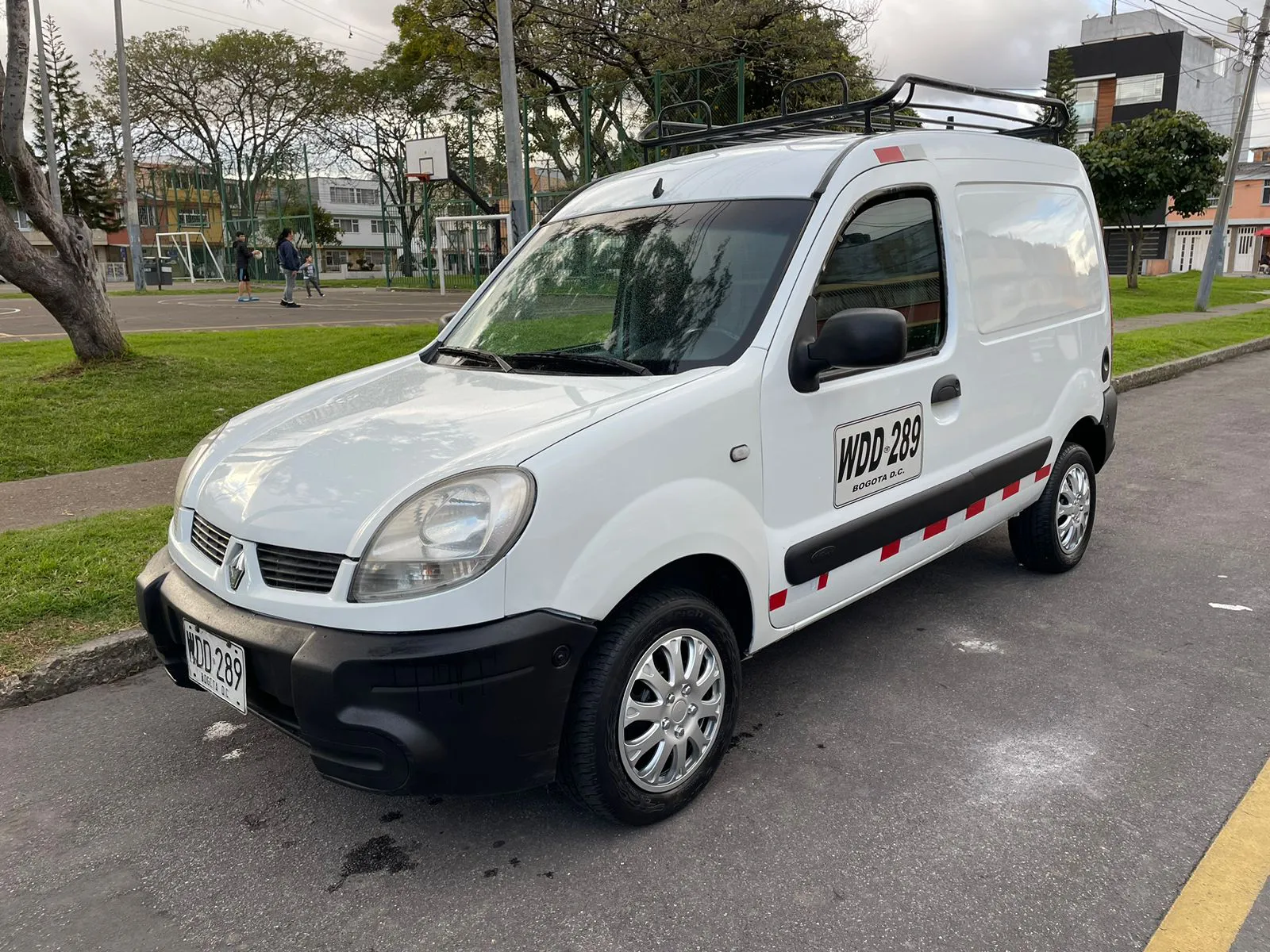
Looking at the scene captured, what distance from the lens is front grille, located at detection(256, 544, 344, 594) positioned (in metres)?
2.37

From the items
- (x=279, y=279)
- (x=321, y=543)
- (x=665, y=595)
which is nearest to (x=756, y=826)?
(x=665, y=595)

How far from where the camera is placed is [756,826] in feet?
8.85

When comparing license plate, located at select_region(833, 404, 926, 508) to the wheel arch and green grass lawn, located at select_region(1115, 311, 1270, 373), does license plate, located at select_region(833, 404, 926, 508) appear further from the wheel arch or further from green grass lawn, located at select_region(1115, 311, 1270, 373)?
green grass lawn, located at select_region(1115, 311, 1270, 373)

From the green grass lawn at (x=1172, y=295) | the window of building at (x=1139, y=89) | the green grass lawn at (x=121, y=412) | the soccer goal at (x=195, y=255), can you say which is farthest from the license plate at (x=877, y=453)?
the window of building at (x=1139, y=89)

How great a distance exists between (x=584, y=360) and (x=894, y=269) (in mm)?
1202

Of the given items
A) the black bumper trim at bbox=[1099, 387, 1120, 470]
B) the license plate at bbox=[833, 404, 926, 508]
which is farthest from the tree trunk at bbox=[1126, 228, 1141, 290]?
the license plate at bbox=[833, 404, 926, 508]

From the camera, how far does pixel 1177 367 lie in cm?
1204

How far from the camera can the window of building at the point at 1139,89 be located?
164ft

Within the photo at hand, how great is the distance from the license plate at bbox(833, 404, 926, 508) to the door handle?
0.37 feet

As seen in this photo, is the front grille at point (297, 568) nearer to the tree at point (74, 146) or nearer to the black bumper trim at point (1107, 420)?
the black bumper trim at point (1107, 420)

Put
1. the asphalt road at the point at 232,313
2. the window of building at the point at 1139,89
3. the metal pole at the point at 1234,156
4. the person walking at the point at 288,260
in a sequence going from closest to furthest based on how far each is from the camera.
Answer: the asphalt road at the point at 232,313
the metal pole at the point at 1234,156
the person walking at the point at 288,260
the window of building at the point at 1139,89

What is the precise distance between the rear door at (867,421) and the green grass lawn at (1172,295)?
15477 millimetres

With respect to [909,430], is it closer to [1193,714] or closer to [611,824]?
[1193,714]

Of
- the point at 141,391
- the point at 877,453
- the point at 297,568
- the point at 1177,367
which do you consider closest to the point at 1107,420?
the point at 877,453
